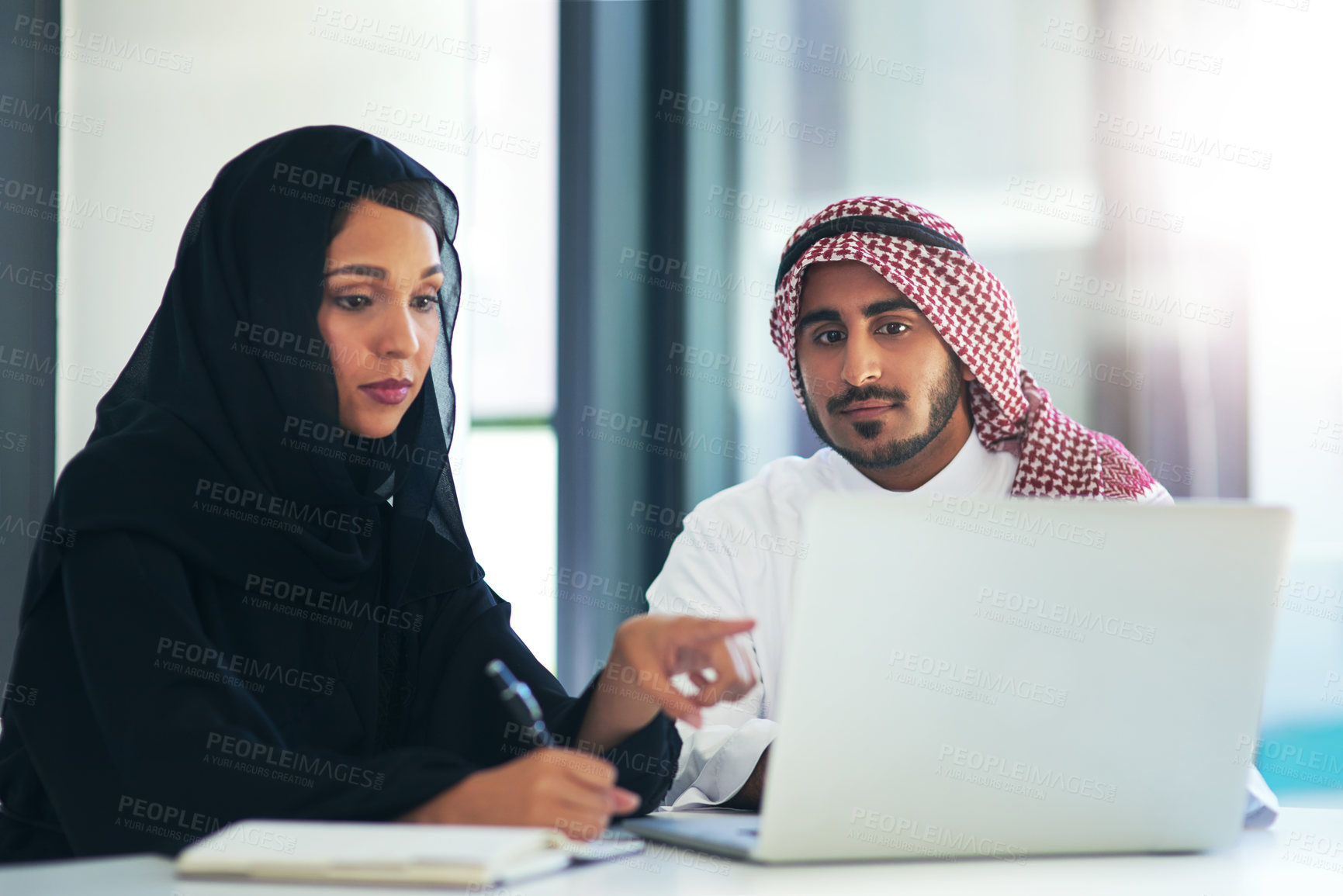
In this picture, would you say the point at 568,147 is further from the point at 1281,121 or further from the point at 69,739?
the point at 69,739

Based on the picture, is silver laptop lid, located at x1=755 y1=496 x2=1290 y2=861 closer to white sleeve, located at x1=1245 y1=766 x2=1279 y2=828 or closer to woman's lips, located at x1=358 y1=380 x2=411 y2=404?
white sleeve, located at x1=1245 y1=766 x2=1279 y2=828

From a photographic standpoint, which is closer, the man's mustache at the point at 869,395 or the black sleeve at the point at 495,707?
the black sleeve at the point at 495,707

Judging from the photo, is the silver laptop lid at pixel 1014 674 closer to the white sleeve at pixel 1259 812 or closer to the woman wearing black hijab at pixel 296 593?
the woman wearing black hijab at pixel 296 593

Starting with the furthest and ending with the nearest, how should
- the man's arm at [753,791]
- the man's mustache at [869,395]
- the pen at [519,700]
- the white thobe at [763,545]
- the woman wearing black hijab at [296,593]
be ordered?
the man's mustache at [869,395], the white thobe at [763,545], the man's arm at [753,791], the woman wearing black hijab at [296,593], the pen at [519,700]

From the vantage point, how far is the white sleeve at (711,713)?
1408 mm

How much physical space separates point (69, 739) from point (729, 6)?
99.4 inches

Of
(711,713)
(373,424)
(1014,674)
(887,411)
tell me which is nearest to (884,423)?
(887,411)

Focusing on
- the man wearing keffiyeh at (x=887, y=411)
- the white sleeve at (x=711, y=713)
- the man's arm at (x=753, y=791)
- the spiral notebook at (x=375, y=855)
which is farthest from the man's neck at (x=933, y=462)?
the spiral notebook at (x=375, y=855)

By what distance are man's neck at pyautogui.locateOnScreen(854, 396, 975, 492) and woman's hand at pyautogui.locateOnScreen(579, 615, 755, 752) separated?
98 cm

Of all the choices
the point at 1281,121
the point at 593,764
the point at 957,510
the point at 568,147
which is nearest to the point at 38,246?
the point at 568,147

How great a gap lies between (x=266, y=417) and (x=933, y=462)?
4.03ft

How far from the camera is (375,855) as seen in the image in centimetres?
75

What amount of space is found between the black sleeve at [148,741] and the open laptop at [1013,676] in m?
0.31

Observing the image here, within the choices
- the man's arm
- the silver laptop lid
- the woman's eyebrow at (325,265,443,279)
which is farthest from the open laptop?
the woman's eyebrow at (325,265,443,279)
